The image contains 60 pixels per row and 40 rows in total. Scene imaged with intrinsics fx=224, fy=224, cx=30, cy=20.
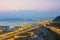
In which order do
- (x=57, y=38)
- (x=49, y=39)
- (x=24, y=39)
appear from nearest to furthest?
(x=57, y=38), (x=49, y=39), (x=24, y=39)

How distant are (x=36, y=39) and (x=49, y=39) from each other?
30.2 inches

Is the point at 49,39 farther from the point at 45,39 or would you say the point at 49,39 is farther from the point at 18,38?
the point at 18,38

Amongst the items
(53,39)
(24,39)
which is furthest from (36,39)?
(24,39)

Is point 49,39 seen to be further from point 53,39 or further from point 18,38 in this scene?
point 18,38

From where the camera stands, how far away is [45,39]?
10445 millimetres

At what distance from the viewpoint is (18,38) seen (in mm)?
11203

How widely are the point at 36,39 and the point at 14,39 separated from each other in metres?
1.90

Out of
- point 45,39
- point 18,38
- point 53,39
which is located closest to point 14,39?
point 18,38

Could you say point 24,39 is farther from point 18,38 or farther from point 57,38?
point 57,38

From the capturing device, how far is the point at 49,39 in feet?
32.4

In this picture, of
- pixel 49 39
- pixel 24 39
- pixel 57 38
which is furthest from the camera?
pixel 24 39

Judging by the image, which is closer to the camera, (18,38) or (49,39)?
(49,39)

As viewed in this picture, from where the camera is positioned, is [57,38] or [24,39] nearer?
[57,38]

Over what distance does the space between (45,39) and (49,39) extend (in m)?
0.60
